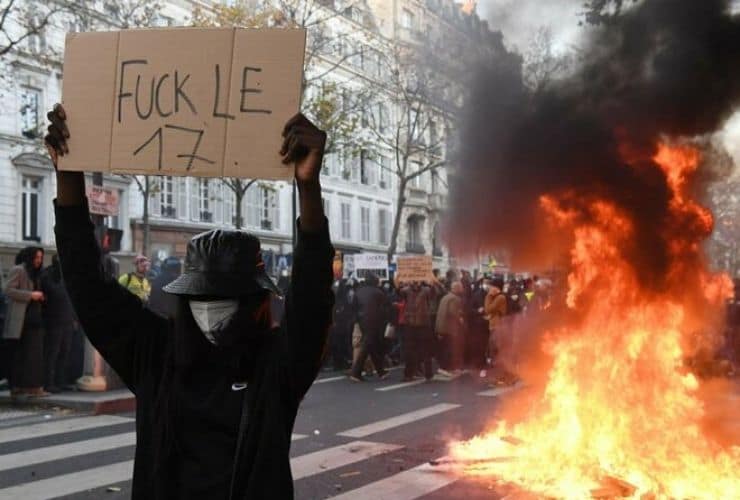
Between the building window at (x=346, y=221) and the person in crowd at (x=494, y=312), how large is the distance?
29263 millimetres

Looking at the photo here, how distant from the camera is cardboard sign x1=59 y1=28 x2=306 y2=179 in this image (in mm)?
2287

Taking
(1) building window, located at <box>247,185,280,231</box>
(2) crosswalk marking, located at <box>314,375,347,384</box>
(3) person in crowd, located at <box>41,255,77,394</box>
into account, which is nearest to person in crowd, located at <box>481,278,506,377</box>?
(2) crosswalk marking, located at <box>314,375,347,384</box>

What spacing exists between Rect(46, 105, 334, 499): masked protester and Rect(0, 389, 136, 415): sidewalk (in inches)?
308

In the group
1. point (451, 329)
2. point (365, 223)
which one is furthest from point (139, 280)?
point (365, 223)

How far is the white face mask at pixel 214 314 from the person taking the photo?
2143mm

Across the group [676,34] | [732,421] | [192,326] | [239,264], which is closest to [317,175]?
[239,264]

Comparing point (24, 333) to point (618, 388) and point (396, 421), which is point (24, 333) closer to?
point (396, 421)

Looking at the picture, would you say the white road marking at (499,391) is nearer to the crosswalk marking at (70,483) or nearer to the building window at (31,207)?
the crosswalk marking at (70,483)

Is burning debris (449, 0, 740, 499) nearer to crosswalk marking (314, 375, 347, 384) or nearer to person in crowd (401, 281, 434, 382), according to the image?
person in crowd (401, 281, 434, 382)

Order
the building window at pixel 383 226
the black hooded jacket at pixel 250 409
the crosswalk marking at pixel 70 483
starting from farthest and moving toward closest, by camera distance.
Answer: the building window at pixel 383 226 < the crosswalk marking at pixel 70 483 < the black hooded jacket at pixel 250 409

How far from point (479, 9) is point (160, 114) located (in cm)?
802

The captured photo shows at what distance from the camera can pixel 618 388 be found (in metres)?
7.12

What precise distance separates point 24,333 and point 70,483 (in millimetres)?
4009

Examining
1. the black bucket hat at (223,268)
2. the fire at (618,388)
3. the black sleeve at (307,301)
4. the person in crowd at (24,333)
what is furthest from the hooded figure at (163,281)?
the black sleeve at (307,301)
